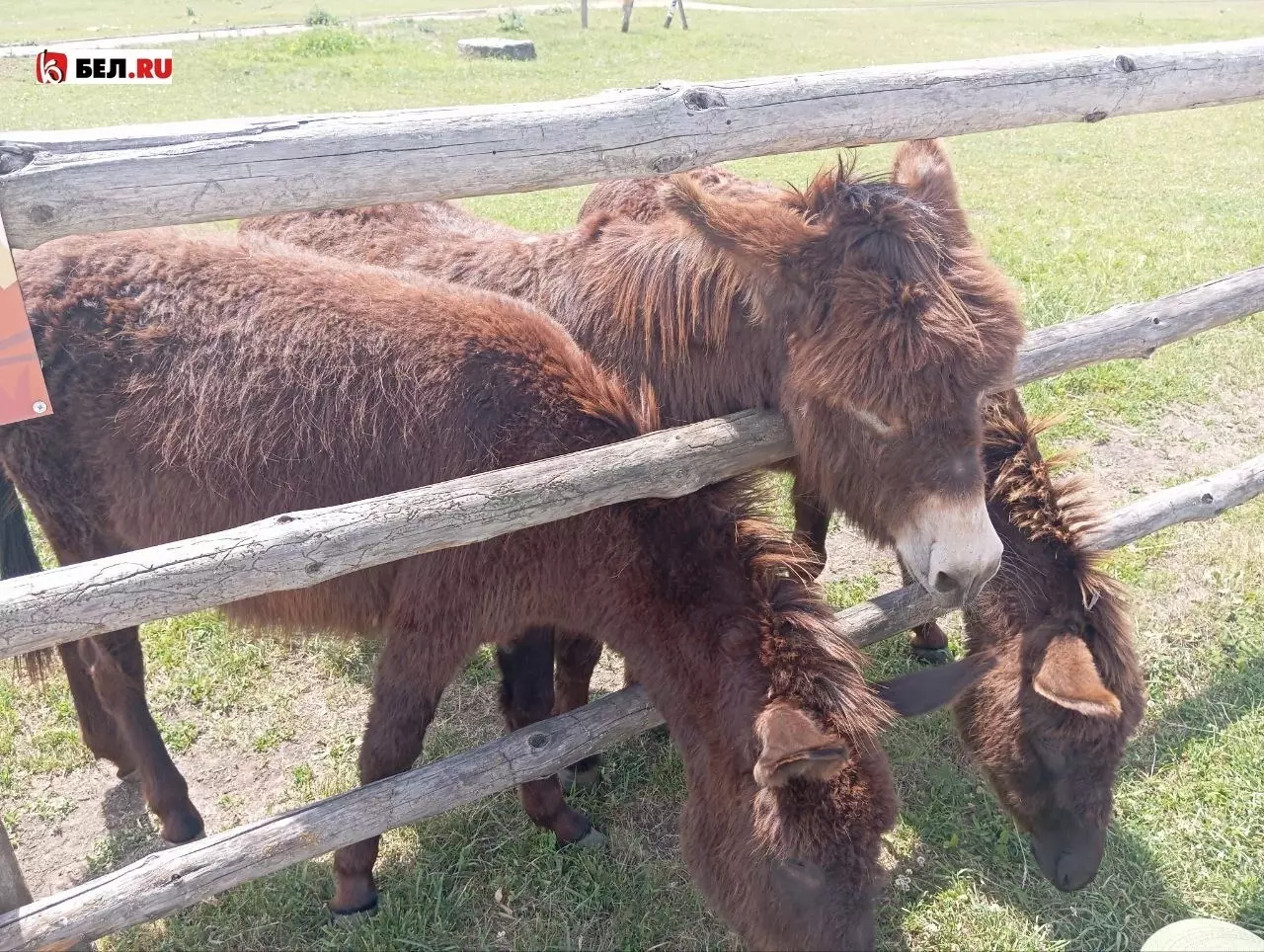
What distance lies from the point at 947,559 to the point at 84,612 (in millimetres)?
2361

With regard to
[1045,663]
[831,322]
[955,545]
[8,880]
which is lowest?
[8,880]

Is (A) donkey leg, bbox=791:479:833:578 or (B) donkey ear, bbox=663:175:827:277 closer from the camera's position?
(B) donkey ear, bbox=663:175:827:277

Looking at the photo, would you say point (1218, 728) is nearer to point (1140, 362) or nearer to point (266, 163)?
point (1140, 362)

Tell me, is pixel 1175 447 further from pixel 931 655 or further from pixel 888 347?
pixel 888 347

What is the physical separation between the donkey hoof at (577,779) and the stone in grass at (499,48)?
19918mm

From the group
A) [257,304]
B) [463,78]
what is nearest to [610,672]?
[257,304]

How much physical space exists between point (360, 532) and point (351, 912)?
1624mm

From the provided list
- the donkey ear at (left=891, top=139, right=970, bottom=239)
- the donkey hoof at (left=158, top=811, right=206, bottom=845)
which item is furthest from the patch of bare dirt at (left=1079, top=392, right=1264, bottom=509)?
the donkey hoof at (left=158, top=811, right=206, bottom=845)

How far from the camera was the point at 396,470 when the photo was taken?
9.98 feet

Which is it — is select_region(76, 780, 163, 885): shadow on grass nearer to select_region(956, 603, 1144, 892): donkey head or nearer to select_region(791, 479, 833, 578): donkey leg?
select_region(791, 479, 833, 578): donkey leg

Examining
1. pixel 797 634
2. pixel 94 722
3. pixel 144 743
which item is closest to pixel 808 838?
pixel 797 634

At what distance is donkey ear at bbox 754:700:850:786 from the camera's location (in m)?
2.20

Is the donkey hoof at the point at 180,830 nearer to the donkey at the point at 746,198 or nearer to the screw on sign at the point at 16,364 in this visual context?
the screw on sign at the point at 16,364

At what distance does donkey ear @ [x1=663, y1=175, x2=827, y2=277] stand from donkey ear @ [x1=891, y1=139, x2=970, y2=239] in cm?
53
